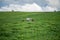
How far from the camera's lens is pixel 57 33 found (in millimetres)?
2453

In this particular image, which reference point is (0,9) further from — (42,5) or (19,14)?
(42,5)

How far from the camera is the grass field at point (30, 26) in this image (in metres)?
2.36

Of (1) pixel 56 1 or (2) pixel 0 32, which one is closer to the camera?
(2) pixel 0 32

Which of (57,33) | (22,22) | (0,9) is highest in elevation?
(0,9)

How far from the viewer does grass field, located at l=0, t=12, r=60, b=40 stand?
236 centimetres

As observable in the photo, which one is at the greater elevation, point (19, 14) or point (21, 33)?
point (19, 14)

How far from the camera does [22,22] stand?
7.90ft

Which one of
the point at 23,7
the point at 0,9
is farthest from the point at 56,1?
the point at 0,9

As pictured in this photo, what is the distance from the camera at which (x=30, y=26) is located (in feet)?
7.90

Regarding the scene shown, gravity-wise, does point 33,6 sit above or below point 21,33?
above

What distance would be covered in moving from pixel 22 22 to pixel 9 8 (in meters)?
0.32

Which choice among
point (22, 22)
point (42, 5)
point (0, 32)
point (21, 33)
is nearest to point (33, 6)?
point (42, 5)

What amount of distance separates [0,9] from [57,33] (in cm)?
105

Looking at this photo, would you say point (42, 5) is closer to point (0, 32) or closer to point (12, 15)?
point (12, 15)
